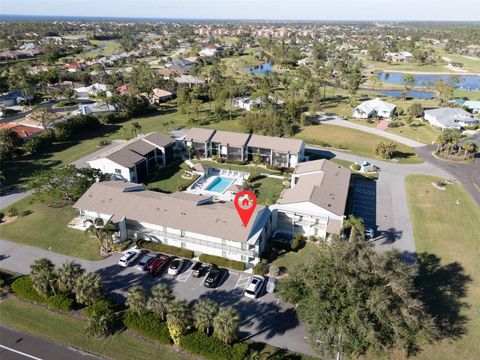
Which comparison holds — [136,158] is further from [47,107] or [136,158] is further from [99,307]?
[47,107]

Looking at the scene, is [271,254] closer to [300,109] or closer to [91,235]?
[91,235]

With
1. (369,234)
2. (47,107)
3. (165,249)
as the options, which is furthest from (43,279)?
(47,107)

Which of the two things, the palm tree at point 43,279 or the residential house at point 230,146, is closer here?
the palm tree at point 43,279

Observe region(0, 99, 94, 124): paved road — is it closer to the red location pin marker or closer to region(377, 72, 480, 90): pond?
the red location pin marker

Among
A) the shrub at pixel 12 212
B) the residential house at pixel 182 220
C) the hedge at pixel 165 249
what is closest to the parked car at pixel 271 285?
the residential house at pixel 182 220

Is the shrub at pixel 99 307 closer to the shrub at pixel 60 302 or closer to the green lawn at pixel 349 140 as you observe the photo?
the shrub at pixel 60 302

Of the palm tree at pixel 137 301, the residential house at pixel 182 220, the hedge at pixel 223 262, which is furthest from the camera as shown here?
the residential house at pixel 182 220
